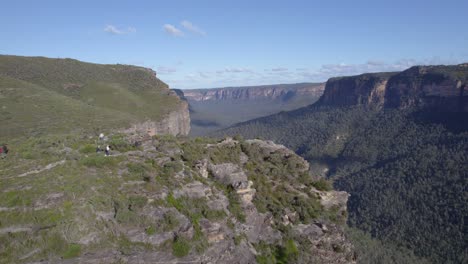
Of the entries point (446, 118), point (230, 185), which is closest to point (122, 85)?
point (230, 185)

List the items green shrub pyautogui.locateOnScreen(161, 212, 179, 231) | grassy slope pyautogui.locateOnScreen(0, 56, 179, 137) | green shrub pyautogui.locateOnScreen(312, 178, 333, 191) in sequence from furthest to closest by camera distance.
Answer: grassy slope pyautogui.locateOnScreen(0, 56, 179, 137) < green shrub pyautogui.locateOnScreen(312, 178, 333, 191) < green shrub pyautogui.locateOnScreen(161, 212, 179, 231)

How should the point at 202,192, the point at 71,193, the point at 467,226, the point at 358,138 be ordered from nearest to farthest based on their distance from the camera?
the point at 71,193 → the point at 202,192 → the point at 467,226 → the point at 358,138

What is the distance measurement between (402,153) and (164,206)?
12092 centimetres

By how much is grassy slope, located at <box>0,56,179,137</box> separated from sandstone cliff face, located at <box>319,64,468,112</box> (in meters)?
109

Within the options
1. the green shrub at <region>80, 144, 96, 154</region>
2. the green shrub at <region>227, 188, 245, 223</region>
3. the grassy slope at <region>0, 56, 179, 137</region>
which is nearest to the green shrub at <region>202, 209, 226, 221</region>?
the green shrub at <region>227, 188, 245, 223</region>

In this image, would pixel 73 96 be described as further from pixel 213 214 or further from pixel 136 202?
pixel 213 214

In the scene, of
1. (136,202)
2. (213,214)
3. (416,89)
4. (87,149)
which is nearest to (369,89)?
(416,89)

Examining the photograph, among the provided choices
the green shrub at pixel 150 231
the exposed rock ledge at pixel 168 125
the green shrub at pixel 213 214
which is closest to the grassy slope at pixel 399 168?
the exposed rock ledge at pixel 168 125

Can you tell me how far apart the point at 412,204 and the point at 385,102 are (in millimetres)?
97716

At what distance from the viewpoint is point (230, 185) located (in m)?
29.1

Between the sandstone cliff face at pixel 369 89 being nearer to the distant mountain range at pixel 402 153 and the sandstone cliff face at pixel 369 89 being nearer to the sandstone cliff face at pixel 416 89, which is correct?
the sandstone cliff face at pixel 416 89

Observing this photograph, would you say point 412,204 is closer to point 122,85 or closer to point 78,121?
point 78,121

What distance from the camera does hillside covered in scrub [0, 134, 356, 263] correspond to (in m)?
20.0

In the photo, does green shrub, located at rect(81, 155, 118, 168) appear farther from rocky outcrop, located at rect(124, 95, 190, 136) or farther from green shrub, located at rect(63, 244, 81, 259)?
rocky outcrop, located at rect(124, 95, 190, 136)
